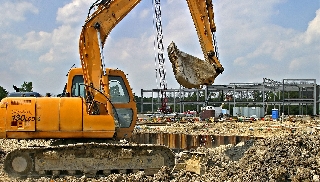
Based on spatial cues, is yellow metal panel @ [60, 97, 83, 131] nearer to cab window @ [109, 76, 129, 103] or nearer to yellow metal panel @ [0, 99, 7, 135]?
cab window @ [109, 76, 129, 103]

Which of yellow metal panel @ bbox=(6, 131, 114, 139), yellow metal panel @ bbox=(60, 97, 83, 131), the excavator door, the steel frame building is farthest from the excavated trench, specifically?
the steel frame building

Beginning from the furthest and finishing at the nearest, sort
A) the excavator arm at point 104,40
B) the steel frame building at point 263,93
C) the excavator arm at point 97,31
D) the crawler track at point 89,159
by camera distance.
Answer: the steel frame building at point 263,93 < the excavator arm at point 97,31 < the excavator arm at point 104,40 < the crawler track at point 89,159

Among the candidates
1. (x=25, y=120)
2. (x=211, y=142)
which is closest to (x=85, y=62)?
(x=25, y=120)

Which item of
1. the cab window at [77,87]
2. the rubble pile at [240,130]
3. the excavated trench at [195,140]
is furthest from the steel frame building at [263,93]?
the cab window at [77,87]

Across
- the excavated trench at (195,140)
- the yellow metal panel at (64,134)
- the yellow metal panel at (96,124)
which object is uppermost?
the yellow metal panel at (96,124)

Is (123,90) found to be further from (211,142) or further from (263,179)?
(211,142)

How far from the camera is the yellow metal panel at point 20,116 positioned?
9852mm

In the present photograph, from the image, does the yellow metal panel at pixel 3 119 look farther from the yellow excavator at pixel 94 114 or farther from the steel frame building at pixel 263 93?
the steel frame building at pixel 263 93

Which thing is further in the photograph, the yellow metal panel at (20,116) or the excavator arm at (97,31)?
the excavator arm at (97,31)

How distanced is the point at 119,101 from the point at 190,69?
1905 millimetres

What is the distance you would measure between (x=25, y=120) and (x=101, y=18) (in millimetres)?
3039

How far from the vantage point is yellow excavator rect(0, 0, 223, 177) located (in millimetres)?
9500

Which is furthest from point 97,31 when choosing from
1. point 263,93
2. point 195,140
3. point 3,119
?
point 263,93

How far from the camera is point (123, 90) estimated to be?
10.8 meters
